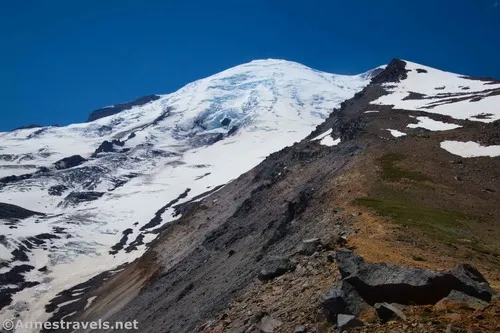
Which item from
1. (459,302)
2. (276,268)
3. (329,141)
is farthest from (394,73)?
(459,302)

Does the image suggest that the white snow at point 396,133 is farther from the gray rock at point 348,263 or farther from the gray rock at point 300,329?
the gray rock at point 300,329

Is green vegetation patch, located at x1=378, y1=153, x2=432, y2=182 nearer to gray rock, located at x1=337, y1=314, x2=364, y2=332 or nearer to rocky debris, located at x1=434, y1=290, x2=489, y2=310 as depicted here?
rocky debris, located at x1=434, y1=290, x2=489, y2=310

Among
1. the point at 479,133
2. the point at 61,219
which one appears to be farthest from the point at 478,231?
the point at 61,219

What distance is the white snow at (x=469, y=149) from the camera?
181 ft

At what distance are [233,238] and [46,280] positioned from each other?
85.1 metres

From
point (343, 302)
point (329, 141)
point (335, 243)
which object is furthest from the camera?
point (329, 141)

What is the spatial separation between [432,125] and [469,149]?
20.4 m

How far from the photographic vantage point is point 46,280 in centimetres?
12231

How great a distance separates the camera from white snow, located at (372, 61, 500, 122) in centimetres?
8301

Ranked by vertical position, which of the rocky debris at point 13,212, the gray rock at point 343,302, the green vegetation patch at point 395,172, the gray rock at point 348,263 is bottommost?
the gray rock at point 343,302

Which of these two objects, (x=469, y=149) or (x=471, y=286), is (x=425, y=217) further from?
(x=469, y=149)

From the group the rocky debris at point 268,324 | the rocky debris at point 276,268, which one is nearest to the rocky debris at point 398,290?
the rocky debris at point 268,324

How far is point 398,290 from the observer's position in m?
15.4

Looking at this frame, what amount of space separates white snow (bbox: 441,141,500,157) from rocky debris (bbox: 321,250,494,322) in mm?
43315
